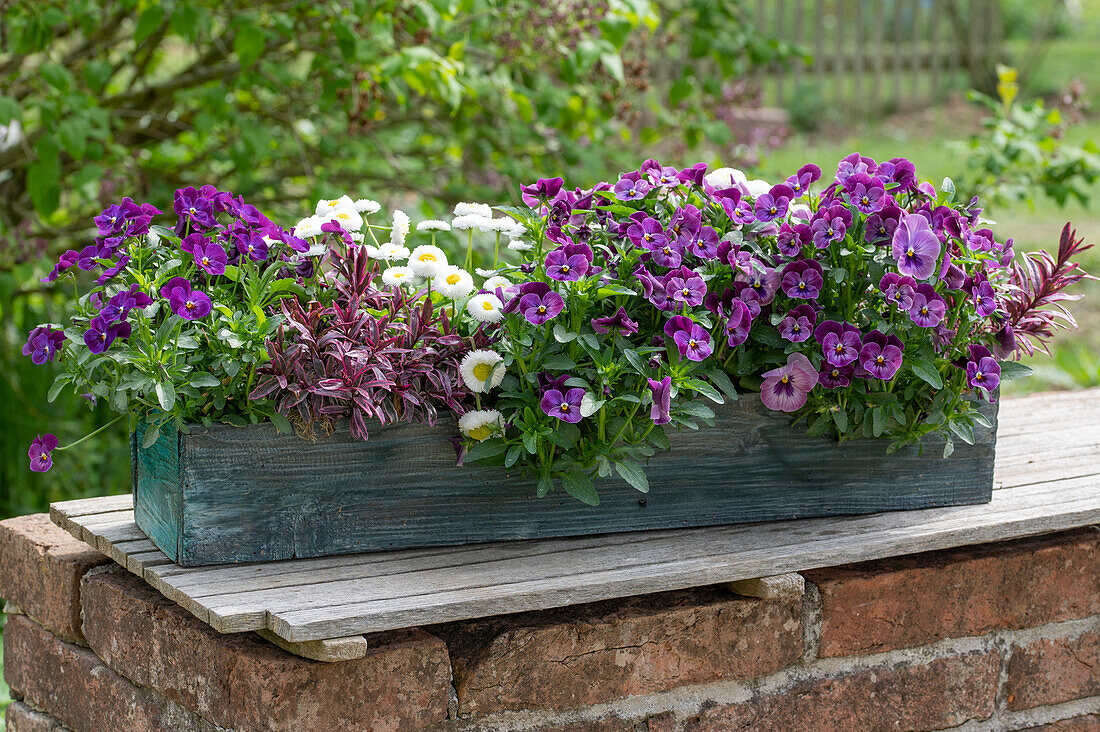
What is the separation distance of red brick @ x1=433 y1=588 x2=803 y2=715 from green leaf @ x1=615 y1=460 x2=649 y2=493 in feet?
0.57

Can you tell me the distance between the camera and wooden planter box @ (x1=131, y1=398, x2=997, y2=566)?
1.29 metres

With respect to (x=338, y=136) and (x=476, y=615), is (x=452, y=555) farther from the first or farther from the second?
(x=338, y=136)

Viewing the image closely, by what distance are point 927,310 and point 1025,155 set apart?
1.83 metres

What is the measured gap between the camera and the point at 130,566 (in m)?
1.35

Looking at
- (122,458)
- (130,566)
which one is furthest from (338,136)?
(130,566)

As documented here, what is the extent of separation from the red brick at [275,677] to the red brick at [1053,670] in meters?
0.86

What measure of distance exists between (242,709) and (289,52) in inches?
84.4

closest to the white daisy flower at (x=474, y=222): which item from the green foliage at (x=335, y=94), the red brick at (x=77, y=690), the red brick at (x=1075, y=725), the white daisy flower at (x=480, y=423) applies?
the white daisy flower at (x=480, y=423)

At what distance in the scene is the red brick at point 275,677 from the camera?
3.94ft

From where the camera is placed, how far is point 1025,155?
293 centimetres

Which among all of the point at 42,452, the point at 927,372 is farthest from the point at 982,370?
the point at 42,452

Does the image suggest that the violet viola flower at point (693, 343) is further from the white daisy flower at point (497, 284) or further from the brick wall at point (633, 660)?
the brick wall at point (633, 660)

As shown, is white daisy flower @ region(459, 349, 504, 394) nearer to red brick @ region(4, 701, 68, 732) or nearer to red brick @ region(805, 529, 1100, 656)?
red brick @ region(805, 529, 1100, 656)

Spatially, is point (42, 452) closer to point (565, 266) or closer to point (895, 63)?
point (565, 266)
